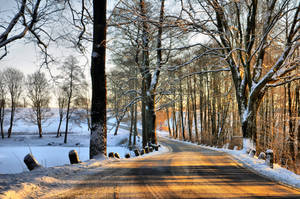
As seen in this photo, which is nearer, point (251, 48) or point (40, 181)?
point (40, 181)

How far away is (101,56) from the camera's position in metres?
6.65

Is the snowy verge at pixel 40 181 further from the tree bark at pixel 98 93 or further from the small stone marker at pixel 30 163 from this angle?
the tree bark at pixel 98 93

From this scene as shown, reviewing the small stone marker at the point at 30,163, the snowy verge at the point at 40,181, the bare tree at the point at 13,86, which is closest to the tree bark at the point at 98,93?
the snowy verge at the point at 40,181

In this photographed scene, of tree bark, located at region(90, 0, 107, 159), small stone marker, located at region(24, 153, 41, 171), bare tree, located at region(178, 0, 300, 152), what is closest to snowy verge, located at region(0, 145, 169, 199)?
small stone marker, located at region(24, 153, 41, 171)

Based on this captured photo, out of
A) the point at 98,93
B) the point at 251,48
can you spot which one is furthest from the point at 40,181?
the point at 251,48

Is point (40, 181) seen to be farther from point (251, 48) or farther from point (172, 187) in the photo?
point (251, 48)

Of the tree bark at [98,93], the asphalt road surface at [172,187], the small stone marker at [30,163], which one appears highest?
the tree bark at [98,93]

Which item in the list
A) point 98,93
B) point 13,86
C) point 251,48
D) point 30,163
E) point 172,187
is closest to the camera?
point 172,187

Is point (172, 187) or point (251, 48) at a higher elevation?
point (251, 48)

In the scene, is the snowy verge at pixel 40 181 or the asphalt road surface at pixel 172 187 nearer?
the snowy verge at pixel 40 181

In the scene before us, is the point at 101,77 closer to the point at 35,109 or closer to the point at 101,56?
the point at 101,56

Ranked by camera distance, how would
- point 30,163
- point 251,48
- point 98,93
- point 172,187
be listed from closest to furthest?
point 172,187 → point 30,163 → point 98,93 → point 251,48

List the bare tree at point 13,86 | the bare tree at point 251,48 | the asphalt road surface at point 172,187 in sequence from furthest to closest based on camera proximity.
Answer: the bare tree at point 13,86 → the bare tree at point 251,48 → the asphalt road surface at point 172,187

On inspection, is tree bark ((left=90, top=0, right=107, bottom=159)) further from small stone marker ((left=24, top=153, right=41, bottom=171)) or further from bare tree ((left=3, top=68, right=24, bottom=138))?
bare tree ((left=3, top=68, right=24, bottom=138))
